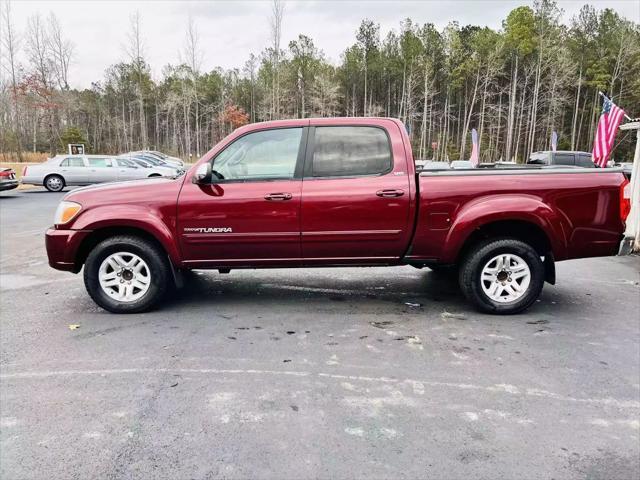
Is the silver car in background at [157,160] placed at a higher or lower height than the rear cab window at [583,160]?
lower

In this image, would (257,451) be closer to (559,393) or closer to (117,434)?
(117,434)

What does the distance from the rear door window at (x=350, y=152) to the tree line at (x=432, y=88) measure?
40.7m

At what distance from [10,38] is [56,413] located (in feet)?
131

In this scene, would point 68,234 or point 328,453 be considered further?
point 68,234

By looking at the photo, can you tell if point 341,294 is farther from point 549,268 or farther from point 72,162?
point 72,162

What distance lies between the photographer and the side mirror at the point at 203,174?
452 centimetres

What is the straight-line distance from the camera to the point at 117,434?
8.82 ft

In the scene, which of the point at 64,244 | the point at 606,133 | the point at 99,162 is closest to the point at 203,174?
the point at 64,244

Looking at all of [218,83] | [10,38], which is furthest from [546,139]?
[10,38]

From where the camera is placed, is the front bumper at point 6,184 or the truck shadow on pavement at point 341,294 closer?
the truck shadow on pavement at point 341,294

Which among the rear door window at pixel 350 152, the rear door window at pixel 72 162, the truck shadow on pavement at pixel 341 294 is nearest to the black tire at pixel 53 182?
the rear door window at pixel 72 162

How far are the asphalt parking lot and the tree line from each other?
4109 cm

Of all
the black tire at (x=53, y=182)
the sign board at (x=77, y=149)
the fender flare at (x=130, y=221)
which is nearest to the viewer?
the fender flare at (x=130, y=221)

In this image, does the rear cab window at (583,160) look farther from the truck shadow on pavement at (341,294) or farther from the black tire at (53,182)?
the black tire at (53,182)
